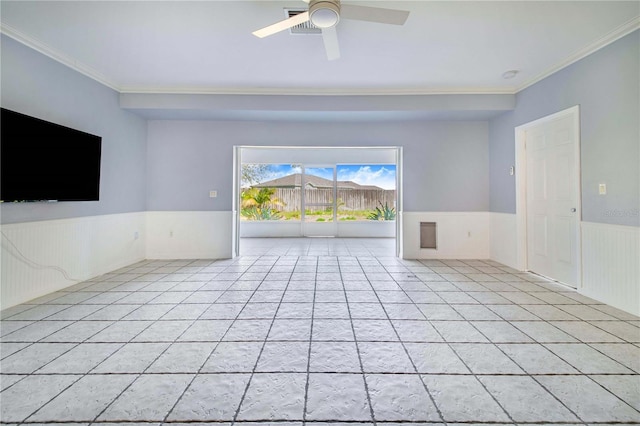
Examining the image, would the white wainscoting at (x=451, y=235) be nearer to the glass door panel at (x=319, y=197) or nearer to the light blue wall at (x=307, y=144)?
the light blue wall at (x=307, y=144)

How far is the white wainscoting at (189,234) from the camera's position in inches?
188

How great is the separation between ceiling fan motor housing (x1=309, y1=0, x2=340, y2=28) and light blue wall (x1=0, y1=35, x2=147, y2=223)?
292 centimetres

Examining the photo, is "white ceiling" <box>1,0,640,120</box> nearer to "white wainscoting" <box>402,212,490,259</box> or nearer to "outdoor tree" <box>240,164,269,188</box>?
"white wainscoting" <box>402,212,490,259</box>

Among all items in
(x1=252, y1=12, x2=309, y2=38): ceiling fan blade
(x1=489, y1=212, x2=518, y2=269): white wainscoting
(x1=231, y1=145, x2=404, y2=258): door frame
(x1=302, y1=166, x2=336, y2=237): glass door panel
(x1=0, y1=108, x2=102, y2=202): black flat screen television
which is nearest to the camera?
(x1=252, y1=12, x2=309, y2=38): ceiling fan blade

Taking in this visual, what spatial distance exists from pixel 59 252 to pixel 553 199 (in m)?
5.96

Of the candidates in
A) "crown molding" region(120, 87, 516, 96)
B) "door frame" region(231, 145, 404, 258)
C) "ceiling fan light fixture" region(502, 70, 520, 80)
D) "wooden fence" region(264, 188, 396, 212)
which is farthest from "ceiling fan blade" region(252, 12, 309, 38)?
"wooden fence" region(264, 188, 396, 212)

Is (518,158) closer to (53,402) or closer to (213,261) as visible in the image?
(213,261)

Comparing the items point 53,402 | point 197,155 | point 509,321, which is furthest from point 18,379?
point 197,155

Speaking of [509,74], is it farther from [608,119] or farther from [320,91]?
[320,91]

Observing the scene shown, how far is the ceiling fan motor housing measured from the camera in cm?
203

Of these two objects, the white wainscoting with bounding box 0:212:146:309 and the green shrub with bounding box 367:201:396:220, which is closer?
the white wainscoting with bounding box 0:212:146:309

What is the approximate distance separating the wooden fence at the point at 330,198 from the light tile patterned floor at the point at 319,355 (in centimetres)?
477

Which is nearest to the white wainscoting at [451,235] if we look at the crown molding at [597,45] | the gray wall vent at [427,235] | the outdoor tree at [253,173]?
the gray wall vent at [427,235]

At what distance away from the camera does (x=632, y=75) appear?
2.50m
